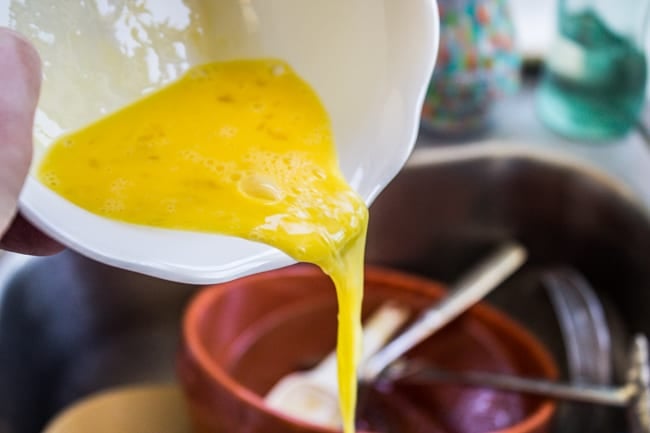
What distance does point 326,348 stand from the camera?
0.67 meters

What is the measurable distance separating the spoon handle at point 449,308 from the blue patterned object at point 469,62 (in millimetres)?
133

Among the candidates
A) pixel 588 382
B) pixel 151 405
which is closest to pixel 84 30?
pixel 151 405

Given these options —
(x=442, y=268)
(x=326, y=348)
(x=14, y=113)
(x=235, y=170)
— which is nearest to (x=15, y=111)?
(x=14, y=113)

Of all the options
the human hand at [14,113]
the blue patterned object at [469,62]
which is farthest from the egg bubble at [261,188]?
the blue patterned object at [469,62]

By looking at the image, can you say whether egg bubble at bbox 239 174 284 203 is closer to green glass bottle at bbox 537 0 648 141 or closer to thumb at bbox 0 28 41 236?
thumb at bbox 0 28 41 236

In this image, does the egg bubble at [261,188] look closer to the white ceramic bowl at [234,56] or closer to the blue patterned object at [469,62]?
the white ceramic bowl at [234,56]

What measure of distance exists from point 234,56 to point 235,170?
0.09m

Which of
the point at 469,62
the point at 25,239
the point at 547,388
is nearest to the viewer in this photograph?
the point at 25,239

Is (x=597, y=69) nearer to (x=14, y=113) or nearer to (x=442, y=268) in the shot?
(x=442, y=268)

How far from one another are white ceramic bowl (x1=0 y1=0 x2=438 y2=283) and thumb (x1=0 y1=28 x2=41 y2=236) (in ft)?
0.10

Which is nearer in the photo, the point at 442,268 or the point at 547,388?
the point at 547,388

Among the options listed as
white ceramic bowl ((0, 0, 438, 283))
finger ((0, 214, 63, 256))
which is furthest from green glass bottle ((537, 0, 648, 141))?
finger ((0, 214, 63, 256))

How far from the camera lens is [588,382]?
604 mm

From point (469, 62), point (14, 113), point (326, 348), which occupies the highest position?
point (14, 113)
